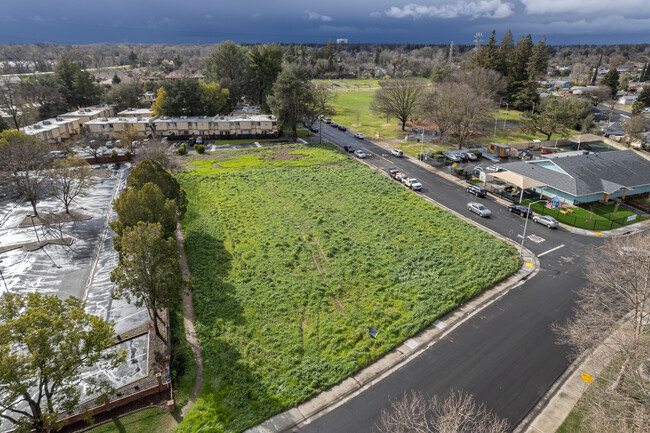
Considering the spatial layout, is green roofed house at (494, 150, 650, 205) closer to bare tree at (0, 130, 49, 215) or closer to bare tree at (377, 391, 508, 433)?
bare tree at (377, 391, 508, 433)

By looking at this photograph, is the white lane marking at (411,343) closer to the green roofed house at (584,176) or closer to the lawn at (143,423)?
the lawn at (143,423)

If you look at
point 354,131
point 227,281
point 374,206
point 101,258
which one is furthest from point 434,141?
point 101,258

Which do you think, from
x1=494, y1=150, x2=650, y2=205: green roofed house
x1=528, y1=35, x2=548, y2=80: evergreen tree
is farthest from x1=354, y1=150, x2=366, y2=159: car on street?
x1=528, y1=35, x2=548, y2=80: evergreen tree

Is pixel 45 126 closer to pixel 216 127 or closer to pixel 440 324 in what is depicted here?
pixel 216 127

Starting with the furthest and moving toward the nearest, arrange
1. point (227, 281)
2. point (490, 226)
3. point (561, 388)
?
point (490, 226) < point (227, 281) < point (561, 388)

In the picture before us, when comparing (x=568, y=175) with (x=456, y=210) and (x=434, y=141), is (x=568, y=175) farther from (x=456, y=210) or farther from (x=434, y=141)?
(x=434, y=141)

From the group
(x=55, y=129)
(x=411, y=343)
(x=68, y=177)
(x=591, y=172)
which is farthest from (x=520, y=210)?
(x=55, y=129)
